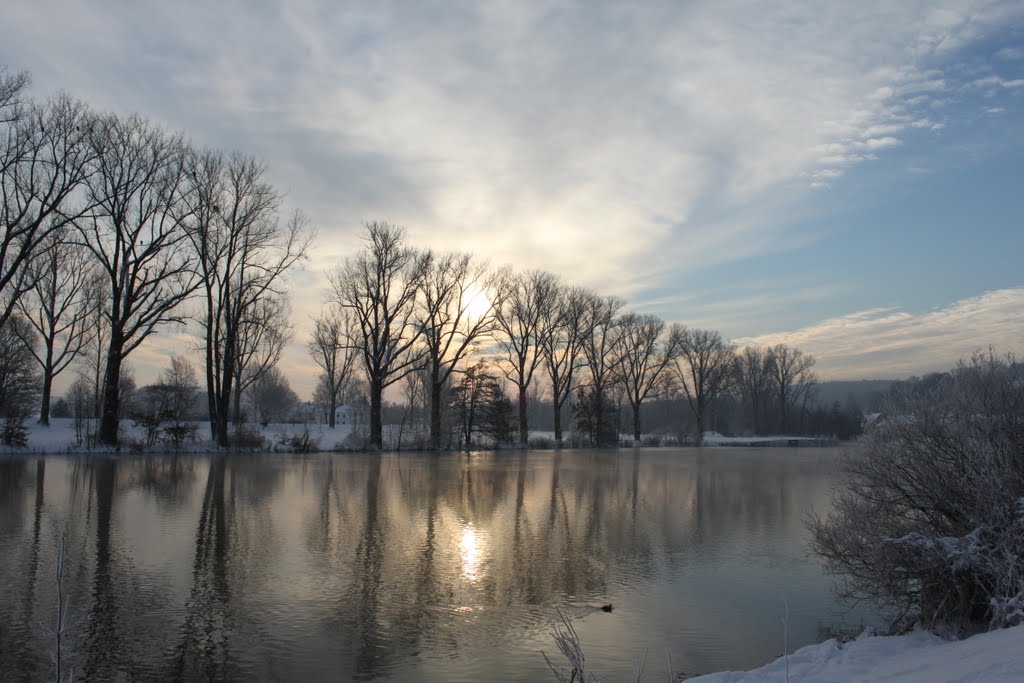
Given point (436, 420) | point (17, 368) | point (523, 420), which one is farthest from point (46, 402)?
point (523, 420)

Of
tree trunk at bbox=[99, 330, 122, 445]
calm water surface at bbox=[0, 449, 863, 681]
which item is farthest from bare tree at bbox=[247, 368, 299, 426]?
calm water surface at bbox=[0, 449, 863, 681]

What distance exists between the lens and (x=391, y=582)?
29.2ft

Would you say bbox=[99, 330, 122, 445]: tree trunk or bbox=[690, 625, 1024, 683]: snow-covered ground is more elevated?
bbox=[99, 330, 122, 445]: tree trunk

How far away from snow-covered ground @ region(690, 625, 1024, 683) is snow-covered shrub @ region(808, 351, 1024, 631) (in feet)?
2.08

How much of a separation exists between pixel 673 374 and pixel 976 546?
72.1 m

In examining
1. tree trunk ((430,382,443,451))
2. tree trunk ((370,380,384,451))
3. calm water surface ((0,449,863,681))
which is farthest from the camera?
tree trunk ((430,382,443,451))

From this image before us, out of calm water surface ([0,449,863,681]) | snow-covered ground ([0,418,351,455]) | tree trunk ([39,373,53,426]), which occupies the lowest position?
calm water surface ([0,449,863,681])

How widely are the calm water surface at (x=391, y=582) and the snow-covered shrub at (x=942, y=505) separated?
3.18ft

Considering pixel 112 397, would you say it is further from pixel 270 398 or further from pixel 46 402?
pixel 270 398

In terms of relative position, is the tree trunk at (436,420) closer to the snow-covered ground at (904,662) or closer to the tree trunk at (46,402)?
the tree trunk at (46,402)

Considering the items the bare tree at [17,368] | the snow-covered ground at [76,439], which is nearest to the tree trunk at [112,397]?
the snow-covered ground at [76,439]

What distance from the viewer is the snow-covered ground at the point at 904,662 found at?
176 inches

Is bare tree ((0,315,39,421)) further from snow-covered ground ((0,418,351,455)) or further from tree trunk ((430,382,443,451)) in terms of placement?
tree trunk ((430,382,443,451))

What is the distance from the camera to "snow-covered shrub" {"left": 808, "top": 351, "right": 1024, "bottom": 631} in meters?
6.73
